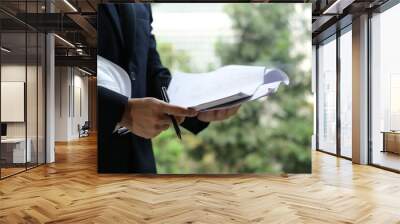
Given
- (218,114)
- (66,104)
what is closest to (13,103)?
(218,114)

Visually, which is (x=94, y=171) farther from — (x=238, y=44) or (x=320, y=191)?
(x=320, y=191)

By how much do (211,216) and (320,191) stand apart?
1855 millimetres

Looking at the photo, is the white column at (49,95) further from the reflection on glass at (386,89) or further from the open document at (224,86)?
the reflection on glass at (386,89)

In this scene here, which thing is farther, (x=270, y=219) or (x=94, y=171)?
(x=94, y=171)

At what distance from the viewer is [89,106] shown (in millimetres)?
20781

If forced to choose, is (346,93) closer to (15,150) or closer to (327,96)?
(327,96)

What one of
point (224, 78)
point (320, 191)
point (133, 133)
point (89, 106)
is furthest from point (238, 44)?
point (89, 106)

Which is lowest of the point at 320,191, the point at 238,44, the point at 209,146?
the point at 320,191

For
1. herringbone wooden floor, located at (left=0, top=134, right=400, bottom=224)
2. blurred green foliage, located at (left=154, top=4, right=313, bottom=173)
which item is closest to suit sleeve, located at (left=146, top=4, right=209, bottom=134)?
blurred green foliage, located at (left=154, top=4, right=313, bottom=173)

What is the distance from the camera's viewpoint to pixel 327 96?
10398 mm

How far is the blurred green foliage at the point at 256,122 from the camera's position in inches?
233

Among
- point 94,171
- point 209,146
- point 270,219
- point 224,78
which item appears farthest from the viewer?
point 94,171

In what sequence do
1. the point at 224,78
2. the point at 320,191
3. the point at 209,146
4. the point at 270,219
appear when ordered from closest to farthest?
the point at 270,219 < the point at 320,191 < the point at 224,78 < the point at 209,146

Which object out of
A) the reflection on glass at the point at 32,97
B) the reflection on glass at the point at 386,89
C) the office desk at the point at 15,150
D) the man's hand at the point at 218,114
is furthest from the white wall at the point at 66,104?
the reflection on glass at the point at 386,89
